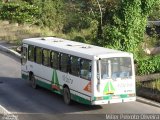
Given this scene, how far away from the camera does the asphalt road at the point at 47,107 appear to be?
1748cm

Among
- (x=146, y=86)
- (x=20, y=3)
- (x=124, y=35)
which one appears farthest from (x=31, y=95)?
(x=20, y=3)

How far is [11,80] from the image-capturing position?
82.9 feet

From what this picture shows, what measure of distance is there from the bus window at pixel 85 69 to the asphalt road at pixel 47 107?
137 centimetres

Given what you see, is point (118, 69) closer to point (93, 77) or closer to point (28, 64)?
point (93, 77)

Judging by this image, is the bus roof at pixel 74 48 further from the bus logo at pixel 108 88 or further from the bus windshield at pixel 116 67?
the bus logo at pixel 108 88

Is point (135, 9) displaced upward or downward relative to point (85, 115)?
upward

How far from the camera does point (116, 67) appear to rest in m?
17.6

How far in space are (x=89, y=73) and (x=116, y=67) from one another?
40.9 inches

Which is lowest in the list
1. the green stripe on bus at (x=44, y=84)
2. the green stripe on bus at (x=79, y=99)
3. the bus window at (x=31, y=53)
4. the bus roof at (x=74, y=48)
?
the green stripe on bus at (x=44, y=84)

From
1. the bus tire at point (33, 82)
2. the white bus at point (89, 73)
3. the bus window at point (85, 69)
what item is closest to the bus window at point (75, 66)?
the white bus at point (89, 73)

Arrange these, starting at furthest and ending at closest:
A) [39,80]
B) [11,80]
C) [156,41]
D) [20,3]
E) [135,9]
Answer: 1. [20,3]
2. [156,41]
3. [135,9]
4. [11,80]
5. [39,80]

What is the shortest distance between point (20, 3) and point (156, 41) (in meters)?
22.8

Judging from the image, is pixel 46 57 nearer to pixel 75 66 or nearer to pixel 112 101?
pixel 75 66

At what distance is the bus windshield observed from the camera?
17.4 m
